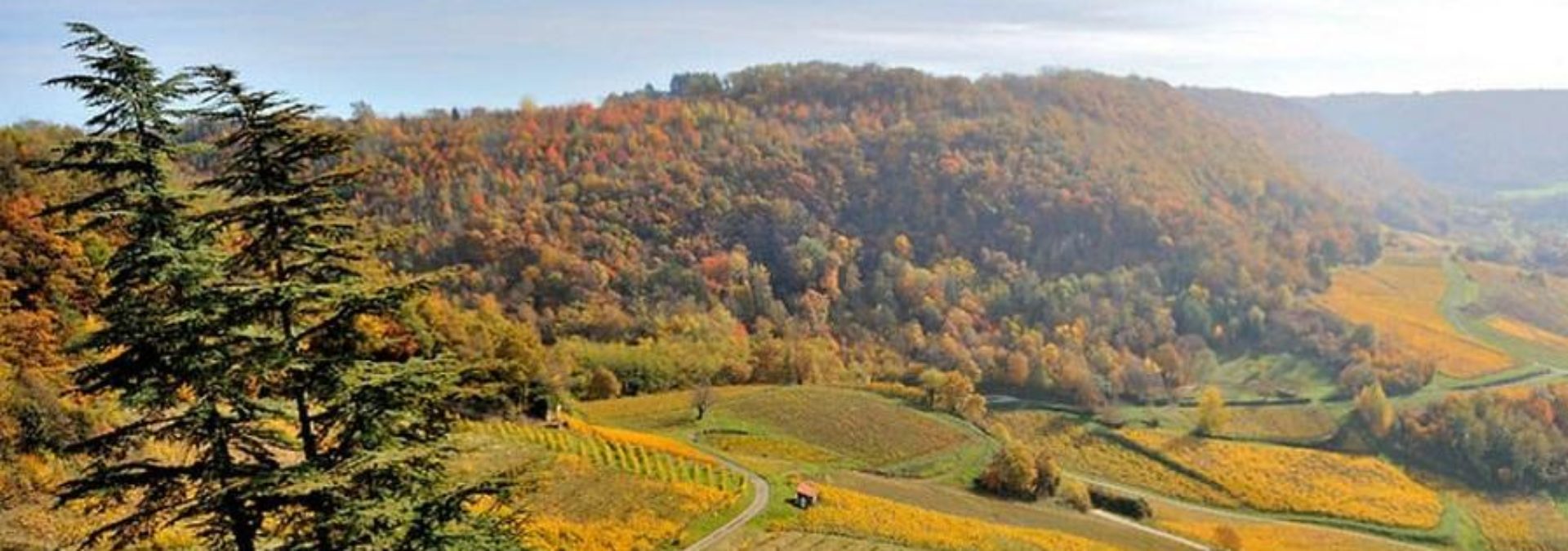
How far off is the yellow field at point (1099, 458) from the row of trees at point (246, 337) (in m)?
80.2

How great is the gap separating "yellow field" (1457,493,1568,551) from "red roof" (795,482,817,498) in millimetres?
65655

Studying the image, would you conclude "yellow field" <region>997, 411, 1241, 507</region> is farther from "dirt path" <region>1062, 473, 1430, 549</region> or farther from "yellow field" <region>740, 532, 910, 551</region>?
"yellow field" <region>740, 532, 910, 551</region>

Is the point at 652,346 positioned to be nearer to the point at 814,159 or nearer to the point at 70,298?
the point at 70,298

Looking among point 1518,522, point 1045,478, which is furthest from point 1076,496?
point 1518,522

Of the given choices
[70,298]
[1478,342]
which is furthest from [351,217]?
[1478,342]

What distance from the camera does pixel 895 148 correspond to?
188m

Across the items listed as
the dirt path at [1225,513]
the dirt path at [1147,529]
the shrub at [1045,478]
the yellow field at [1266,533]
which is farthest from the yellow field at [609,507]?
the dirt path at [1225,513]

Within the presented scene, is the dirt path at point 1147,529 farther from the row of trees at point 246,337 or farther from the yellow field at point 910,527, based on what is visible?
the row of trees at point 246,337

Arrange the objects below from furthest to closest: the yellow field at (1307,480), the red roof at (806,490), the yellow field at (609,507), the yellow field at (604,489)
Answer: the yellow field at (1307,480)
the red roof at (806,490)
the yellow field at (604,489)
the yellow field at (609,507)

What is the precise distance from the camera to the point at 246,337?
1454 centimetres

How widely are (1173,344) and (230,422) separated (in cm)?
13738

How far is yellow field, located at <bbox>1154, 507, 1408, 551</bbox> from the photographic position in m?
69.4

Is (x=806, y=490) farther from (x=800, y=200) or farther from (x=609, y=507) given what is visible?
(x=800, y=200)

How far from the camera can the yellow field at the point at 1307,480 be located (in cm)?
8375
